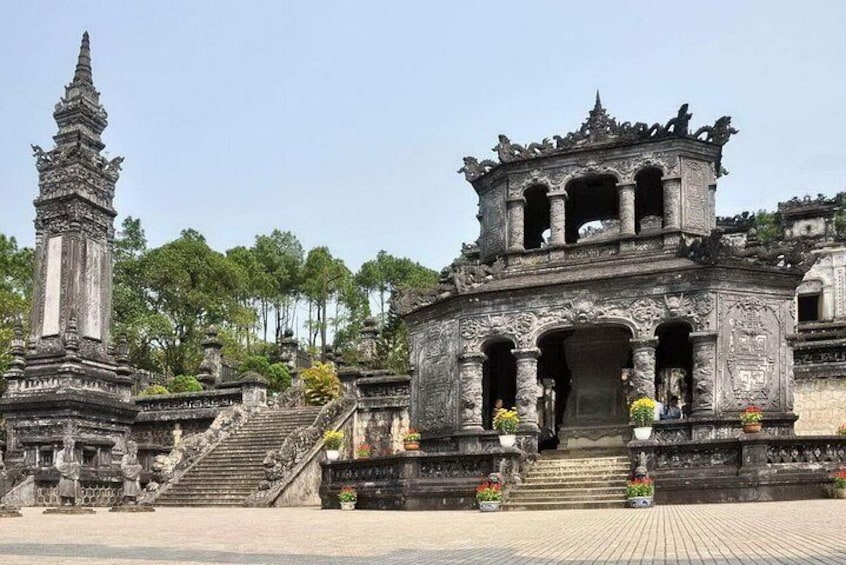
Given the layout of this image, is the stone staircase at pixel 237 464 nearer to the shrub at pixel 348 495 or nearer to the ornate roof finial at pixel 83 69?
the shrub at pixel 348 495

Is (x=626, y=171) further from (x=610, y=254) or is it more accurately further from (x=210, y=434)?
(x=210, y=434)

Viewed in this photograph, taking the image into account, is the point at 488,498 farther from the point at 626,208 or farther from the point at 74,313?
the point at 74,313

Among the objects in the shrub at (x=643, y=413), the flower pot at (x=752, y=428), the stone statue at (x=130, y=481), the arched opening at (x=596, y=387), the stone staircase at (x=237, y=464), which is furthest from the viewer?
the stone staircase at (x=237, y=464)

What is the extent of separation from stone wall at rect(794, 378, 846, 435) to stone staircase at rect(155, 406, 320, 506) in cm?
1535

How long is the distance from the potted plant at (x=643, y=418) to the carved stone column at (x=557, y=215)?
749 cm

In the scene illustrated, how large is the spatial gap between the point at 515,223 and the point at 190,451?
12483 millimetres

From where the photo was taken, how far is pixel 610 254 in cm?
2609

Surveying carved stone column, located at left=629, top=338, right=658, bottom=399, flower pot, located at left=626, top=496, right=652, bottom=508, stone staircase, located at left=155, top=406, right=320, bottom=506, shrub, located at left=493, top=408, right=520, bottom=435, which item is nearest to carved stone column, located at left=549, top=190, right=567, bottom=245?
carved stone column, located at left=629, top=338, right=658, bottom=399

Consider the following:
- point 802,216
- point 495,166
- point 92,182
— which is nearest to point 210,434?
point 92,182

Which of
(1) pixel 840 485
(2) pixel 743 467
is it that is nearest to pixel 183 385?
(2) pixel 743 467

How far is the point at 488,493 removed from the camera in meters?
18.6

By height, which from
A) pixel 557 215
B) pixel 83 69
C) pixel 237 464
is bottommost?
pixel 237 464

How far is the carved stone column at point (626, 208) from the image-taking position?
85.8ft

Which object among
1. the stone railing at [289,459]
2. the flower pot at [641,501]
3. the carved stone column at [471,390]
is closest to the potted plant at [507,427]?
the carved stone column at [471,390]
